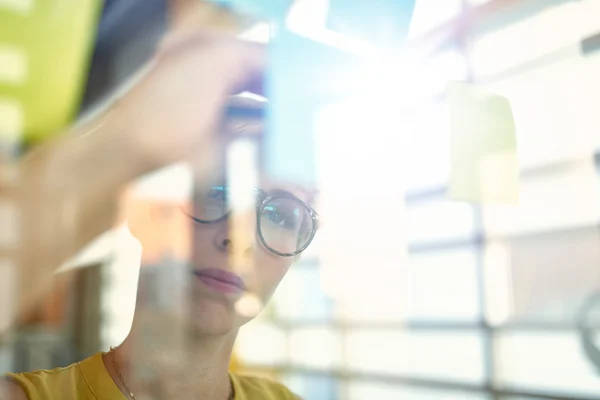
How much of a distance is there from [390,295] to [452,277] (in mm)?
93

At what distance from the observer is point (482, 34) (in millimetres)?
777

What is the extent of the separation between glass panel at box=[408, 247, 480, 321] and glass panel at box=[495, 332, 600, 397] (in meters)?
0.10

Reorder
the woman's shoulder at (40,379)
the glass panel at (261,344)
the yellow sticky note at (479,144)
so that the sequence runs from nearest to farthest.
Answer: the woman's shoulder at (40,379)
the glass panel at (261,344)
the yellow sticky note at (479,144)

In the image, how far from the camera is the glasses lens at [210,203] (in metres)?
0.51

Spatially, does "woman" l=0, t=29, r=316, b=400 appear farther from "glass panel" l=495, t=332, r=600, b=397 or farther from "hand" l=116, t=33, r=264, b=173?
"glass panel" l=495, t=332, r=600, b=397

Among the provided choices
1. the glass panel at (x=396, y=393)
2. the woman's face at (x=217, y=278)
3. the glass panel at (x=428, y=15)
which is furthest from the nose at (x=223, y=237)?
the glass panel at (x=428, y=15)

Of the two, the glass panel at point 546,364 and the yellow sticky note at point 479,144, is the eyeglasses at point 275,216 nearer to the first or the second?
the yellow sticky note at point 479,144

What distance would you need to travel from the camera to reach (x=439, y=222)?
2.49 feet

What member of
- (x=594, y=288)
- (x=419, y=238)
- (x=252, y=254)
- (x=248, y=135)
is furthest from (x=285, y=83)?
(x=594, y=288)

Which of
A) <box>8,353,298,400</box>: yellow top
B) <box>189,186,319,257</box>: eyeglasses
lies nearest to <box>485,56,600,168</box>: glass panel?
<box>189,186,319,257</box>: eyeglasses

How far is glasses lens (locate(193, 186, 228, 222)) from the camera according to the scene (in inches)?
20.1

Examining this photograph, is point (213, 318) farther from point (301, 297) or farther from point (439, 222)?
point (439, 222)

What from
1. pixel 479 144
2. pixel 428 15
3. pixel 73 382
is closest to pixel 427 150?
pixel 479 144

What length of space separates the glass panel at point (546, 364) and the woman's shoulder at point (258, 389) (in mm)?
357
